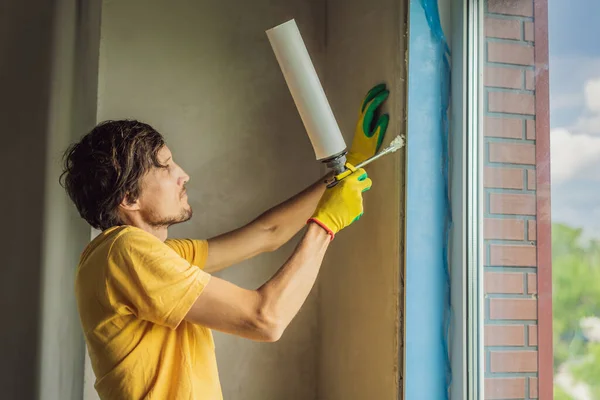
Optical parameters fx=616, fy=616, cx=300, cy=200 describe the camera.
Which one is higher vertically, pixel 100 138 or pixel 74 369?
pixel 100 138

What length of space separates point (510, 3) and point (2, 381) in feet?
5.47

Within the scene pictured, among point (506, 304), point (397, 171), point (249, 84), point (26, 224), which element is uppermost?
point (249, 84)

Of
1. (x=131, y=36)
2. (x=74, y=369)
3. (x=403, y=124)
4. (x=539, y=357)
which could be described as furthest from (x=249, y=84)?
(x=539, y=357)

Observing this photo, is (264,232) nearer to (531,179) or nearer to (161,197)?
(161,197)

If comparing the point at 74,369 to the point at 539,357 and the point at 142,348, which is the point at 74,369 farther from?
the point at 539,357

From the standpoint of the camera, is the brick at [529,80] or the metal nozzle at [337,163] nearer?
the brick at [529,80]

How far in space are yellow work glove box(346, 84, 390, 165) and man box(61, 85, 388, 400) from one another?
0.60ft

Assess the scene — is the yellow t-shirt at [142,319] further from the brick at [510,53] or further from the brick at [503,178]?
the brick at [510,53]

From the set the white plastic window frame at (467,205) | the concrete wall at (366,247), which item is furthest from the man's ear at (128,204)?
the white plastic window frame at (467,205)

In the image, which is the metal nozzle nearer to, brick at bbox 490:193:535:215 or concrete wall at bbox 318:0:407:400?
concrete wall at bbox 318:0:407:400

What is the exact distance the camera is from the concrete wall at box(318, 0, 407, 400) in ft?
5.18

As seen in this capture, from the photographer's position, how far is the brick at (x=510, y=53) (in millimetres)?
1360

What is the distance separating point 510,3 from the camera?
1.43 metres

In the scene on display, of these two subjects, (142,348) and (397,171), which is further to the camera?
(397,171)
